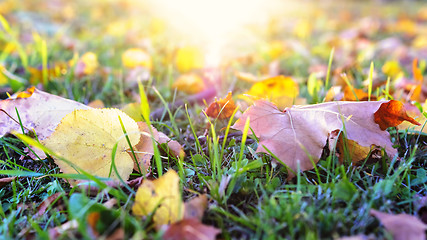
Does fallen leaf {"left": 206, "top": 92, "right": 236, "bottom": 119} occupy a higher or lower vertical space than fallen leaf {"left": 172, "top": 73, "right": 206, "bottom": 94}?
higher

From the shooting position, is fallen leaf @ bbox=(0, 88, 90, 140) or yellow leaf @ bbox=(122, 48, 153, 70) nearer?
fallen leaf @ bbox=(0, 88, 90, 140)

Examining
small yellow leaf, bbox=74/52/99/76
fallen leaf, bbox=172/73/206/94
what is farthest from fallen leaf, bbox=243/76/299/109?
small yellow leaf, bbox=74/52/99/76

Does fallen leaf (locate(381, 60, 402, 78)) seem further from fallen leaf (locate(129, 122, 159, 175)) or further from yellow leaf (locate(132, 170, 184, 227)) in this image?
yellow leaf (locate(132, 170, 184, 227))

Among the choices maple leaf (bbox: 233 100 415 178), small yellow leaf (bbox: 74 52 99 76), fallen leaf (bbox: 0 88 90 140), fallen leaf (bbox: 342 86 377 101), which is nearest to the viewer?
maple leaf (bbox: 233 100 415 178)

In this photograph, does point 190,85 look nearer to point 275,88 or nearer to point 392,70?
point 275,88

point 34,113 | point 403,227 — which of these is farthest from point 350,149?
point 34,113

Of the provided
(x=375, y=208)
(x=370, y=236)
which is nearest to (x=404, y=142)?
(x=375, y=208)

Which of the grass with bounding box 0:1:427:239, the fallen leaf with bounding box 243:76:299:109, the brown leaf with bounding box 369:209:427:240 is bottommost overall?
the grass with bounding box 0:1:427:239
